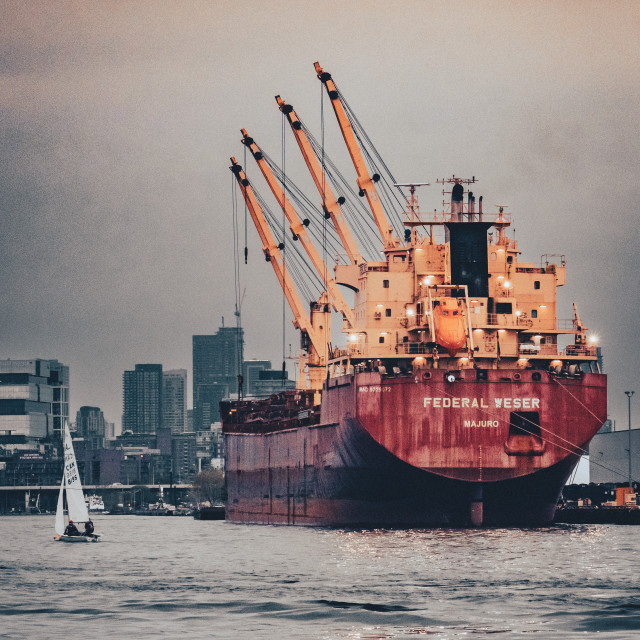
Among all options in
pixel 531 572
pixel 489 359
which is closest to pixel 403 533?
pixel 489 359

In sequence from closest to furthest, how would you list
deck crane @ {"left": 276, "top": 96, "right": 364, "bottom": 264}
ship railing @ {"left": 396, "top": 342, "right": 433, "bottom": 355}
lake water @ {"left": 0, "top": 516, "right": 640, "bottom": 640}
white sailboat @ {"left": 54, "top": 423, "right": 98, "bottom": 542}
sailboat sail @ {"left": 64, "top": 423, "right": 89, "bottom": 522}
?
lake water @ {"left": 0, "top": 516, "right": 640, "bottom": 640} < ship railing @ {"left": 396, "top": 342, "right": 433, "bottom": 355} < white sailboat @ {"left": 54, "top": 423, "right": 98, "bottom": 542} < sailboat sail @ {"left": 64, "top": 423, "right": 89, "bottom": 522} < deck crane @ {"left": 276, "top": 96, "right": 364, "bottom": 264}

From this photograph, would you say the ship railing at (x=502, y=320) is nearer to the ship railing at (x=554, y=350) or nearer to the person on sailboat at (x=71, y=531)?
the ship railing at (x=554, y=350)

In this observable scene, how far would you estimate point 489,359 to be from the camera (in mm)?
71500

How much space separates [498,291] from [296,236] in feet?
81.4

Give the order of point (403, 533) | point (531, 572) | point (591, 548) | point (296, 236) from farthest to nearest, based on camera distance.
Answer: point (296, 236), point (403, 533), point (591, 548), point (531, 572)

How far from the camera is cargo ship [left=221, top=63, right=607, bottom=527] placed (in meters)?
67.4

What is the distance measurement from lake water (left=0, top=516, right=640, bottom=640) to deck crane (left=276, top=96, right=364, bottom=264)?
92.2 feet

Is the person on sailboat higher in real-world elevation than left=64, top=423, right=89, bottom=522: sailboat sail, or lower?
lower

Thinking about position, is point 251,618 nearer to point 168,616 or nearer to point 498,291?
point 168,616

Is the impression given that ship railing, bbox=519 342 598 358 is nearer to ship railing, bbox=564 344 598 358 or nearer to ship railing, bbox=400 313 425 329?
ship railing, bbox=564 344 598 358

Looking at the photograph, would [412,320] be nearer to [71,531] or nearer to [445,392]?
[445,392]

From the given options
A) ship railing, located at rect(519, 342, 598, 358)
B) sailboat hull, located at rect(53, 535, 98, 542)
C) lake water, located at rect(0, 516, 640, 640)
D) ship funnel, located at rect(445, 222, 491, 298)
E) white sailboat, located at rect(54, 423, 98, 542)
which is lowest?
sailboat hull, located at rect(53, 535, 98, 542)

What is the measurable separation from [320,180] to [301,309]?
43.4ft

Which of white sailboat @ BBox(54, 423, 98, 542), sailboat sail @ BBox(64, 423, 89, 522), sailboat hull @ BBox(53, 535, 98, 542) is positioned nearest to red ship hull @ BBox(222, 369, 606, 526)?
sailboat hull @ BBox(53, 535, 98, 542)
